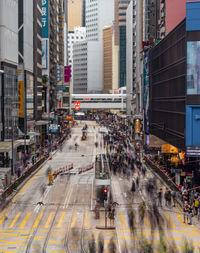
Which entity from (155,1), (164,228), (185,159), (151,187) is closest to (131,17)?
(155,1)

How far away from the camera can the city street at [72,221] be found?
25.1 m

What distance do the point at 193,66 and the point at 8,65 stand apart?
26603mm

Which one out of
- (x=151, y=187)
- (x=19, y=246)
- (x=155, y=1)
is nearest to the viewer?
(x=19, y=246)

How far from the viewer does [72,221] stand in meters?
30.6

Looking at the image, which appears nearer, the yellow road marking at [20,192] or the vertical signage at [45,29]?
the yellow road marking at [20,192]

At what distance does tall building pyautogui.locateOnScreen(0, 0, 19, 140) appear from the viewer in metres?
56.7

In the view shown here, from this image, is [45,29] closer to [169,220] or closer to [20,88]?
[20,88]

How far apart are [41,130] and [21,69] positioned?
76.1 ft

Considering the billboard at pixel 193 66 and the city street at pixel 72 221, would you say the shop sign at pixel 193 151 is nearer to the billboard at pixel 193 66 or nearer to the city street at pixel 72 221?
the billboard at pixel 193 66

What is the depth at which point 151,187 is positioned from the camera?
3853 cm

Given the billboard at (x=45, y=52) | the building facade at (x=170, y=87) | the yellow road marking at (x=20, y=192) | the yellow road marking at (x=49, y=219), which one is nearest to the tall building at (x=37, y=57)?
the billboard at (x=45, y=52)

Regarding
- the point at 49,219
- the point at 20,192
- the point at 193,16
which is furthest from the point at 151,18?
the point at 49,219

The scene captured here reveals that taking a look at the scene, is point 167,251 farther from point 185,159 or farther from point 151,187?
point 185,159

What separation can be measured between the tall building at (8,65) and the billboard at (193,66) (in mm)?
22607
